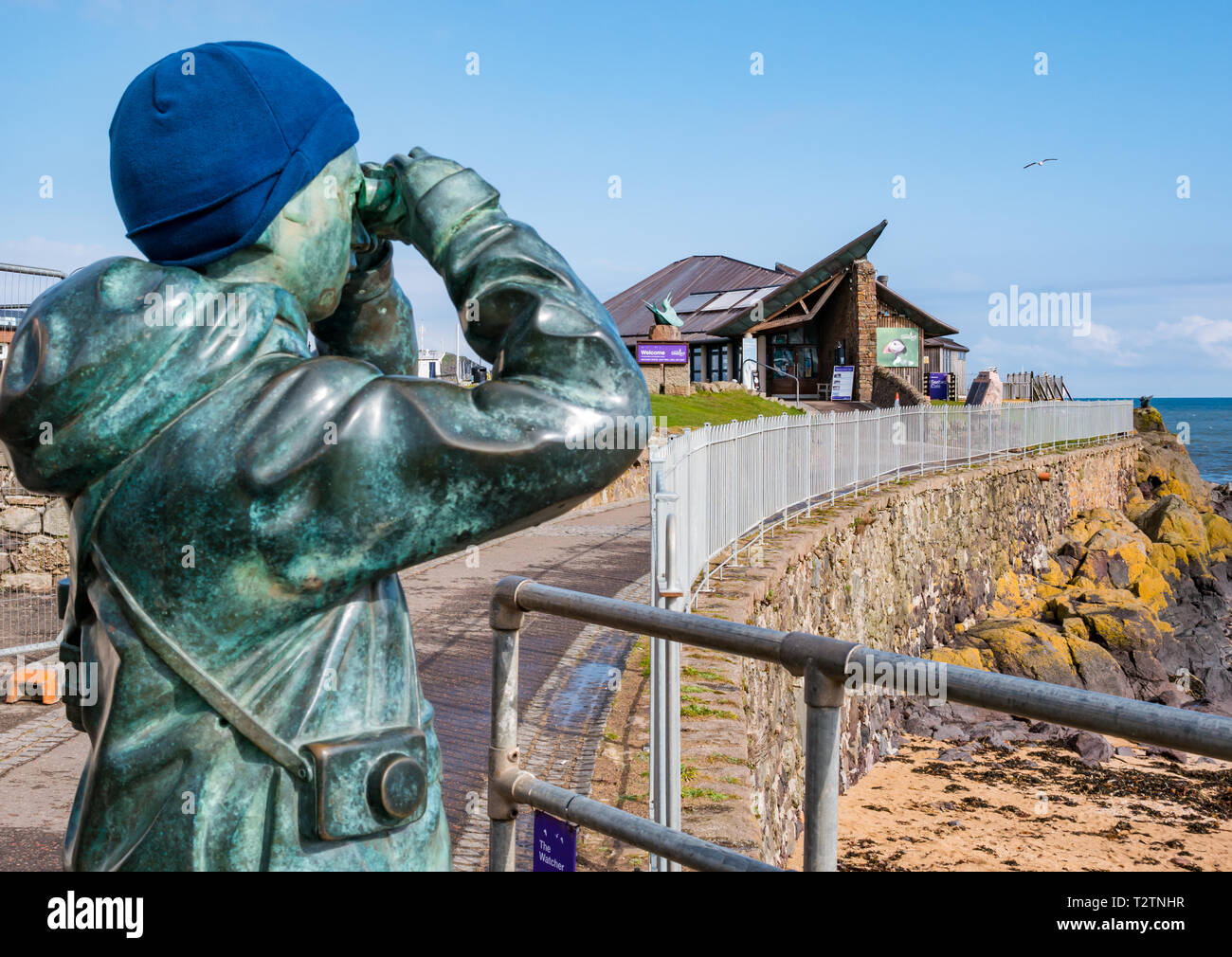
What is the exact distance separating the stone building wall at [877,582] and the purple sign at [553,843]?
9.92 feet

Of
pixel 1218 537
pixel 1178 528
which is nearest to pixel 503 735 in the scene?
pixel 1178 528

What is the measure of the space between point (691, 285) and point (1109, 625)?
37.9 metres

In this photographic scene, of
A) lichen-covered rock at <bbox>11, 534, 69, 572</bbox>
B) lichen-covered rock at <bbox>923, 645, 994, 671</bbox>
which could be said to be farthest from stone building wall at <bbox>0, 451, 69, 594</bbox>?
lichen-covered rock at <bbox>923, 645, 994, 671</bbox>

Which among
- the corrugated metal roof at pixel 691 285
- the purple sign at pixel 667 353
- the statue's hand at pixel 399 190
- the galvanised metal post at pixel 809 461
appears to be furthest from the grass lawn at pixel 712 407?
the statue's hand at pixel 399 190

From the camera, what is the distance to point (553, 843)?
256 centimetres

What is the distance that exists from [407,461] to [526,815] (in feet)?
13.1

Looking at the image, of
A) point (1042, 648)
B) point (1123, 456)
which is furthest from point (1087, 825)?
point (1123, 456)

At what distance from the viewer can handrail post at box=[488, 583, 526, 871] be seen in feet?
8.80

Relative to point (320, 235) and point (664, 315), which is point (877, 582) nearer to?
point (320, 235)

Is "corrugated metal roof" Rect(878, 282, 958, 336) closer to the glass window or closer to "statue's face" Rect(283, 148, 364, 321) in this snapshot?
the glass window

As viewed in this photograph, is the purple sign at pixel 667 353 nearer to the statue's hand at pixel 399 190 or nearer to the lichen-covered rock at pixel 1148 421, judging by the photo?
the lichen-covered rock at pixel 1148 421

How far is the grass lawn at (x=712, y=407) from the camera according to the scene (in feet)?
93.9

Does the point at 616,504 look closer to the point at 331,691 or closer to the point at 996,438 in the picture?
the point at 996,438
